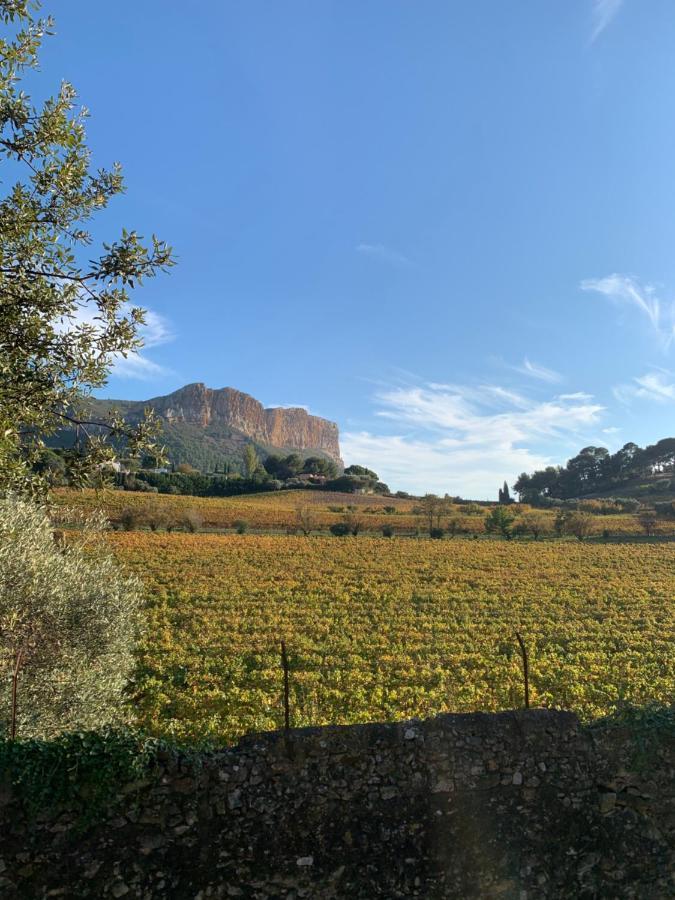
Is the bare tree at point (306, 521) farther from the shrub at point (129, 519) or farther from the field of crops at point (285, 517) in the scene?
the shrub at point (129, 519)

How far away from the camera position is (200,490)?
123m

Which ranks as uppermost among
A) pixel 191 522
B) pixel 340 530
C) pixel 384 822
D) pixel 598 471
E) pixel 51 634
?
pixel 598 471

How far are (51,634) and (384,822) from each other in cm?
695

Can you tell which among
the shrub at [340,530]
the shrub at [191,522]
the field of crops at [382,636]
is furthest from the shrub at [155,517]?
the shrub at [340,530]

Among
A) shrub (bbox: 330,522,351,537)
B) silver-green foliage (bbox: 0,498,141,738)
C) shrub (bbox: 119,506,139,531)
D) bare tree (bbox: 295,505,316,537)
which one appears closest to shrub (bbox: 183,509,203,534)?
shrub (bbox: 119,506,139,531)

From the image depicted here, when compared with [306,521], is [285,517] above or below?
above

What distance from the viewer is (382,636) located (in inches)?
853

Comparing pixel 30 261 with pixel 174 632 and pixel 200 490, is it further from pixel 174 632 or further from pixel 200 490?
pixel 200 490

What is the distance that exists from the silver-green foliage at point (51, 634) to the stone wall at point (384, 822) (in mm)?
3147

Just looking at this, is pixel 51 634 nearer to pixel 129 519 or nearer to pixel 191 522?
pixel 129 519

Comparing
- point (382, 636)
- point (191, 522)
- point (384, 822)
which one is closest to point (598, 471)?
point (191, 522)

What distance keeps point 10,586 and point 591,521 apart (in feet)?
271

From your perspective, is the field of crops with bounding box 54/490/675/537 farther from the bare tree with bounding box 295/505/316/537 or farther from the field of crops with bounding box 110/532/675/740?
the field of crops with bounding box 110/532/675/740

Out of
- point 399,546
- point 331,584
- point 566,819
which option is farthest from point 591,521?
point 566,819
